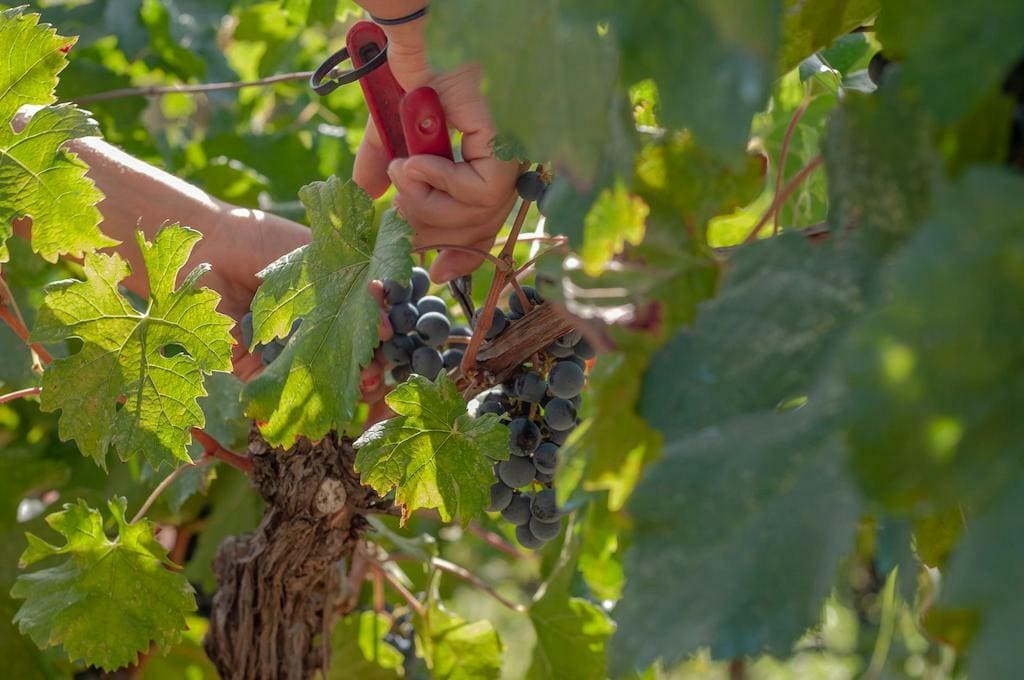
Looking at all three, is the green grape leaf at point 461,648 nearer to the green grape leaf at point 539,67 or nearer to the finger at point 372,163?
the finger at point 372,163

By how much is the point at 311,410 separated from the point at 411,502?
5.2 inches

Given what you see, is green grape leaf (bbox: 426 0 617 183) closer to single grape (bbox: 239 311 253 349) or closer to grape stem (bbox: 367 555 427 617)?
single grape (bbox: 239 311 253 349)

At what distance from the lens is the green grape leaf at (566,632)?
120 centimetres

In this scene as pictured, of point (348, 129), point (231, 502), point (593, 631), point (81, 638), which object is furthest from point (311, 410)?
point (348, 129)

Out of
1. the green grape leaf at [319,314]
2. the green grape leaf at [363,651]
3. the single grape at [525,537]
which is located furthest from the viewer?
the green grape leaf at [363,651]

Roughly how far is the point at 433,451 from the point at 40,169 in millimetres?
414

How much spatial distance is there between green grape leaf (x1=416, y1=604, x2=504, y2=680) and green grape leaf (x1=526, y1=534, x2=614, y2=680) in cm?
6

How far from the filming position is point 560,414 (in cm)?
93

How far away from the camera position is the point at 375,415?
1160 mm

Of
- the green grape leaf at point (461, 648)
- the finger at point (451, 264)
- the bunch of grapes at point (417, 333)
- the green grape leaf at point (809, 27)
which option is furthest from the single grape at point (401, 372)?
the green grape leaf at point (809, 27)

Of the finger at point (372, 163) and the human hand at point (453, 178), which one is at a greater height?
the human hand at point (453, 178)

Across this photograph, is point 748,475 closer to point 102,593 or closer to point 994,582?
point 994,582

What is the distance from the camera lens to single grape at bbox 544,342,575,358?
0.93 meters

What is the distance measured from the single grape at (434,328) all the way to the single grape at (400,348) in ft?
0.09
